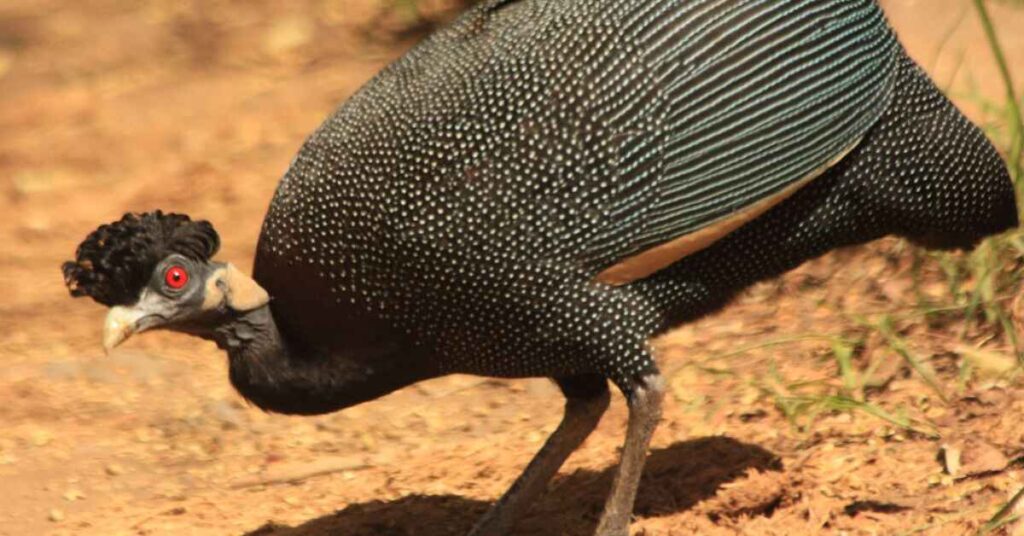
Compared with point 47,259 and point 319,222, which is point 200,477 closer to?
point 319,222

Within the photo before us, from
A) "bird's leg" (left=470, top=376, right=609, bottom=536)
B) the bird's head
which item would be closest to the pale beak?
the bird's head

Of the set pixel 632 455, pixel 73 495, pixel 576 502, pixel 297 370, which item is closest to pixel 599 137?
pixel 632 455

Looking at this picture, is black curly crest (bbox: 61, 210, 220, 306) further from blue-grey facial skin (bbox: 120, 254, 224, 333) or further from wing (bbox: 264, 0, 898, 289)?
wing (bbox: 264, 0, 898, 289)

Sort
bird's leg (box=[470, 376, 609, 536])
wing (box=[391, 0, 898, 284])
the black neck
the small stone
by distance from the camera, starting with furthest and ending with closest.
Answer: the small stone → bird's leg (box=[470, 376, 609, 536]) → the black neck → wing (box=[391, 0, 898, 284])

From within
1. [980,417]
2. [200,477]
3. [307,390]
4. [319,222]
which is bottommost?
[980,417]

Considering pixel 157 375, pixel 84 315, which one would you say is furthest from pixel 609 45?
pixel 84 315

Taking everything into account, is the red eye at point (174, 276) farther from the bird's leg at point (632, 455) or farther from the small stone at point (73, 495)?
the small stone at point (73, 495)

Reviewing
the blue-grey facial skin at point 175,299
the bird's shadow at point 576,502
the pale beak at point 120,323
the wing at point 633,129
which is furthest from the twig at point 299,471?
the wing at point 633,129

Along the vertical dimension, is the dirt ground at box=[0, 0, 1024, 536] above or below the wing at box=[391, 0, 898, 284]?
below
